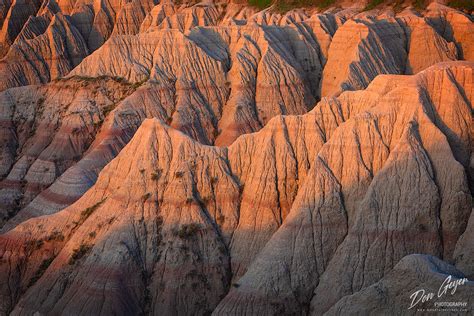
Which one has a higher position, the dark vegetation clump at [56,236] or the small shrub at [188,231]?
the small shrub at [188,231]

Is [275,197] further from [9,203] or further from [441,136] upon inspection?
[9,203]

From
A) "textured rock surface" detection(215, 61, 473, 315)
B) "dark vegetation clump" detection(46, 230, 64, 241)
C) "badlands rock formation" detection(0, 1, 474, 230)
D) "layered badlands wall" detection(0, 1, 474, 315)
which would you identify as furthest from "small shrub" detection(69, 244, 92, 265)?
"badlands rock formation" detection(0, 1, 474, 230)

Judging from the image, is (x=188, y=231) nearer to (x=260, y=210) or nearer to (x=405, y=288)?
(x=260, y=210)

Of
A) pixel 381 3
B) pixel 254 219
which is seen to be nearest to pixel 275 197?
pixel 254 219

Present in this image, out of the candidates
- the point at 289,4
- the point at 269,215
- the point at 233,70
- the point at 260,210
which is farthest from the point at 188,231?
the point at 289,4

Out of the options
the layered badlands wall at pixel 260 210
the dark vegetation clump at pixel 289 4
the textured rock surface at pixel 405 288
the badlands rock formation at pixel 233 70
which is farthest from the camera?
the dark vegetation clump at pixel 289 4

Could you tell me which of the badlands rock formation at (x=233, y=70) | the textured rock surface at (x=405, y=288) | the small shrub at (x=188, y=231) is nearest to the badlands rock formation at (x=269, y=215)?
the small shrub at (x=188, y=231)

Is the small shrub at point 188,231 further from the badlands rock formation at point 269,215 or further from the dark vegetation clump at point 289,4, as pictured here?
the dark vegetation clump at point 289,4
